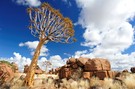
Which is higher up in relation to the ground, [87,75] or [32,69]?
[32,69]

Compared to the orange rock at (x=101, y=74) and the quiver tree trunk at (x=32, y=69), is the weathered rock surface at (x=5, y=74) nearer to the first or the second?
the quiver tree trunk at (x=32, y=69)

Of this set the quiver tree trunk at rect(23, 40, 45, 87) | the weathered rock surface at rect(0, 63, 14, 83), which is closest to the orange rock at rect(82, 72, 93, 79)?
the quiver tree trunk at rect(23, 40, 45, 87)

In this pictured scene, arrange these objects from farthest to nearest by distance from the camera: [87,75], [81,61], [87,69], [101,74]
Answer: [81,61] → [87,69] → [87,75] → [101,74]

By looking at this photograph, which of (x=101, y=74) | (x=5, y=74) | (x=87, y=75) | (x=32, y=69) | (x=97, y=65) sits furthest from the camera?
(x=97, y=65)

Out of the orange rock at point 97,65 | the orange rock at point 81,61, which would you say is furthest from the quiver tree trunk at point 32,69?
the orange rock at point 97,65

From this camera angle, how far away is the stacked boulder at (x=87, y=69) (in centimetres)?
1891

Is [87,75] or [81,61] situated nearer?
[87,75]

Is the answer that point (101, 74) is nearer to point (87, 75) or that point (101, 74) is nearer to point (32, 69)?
point (87, 75)

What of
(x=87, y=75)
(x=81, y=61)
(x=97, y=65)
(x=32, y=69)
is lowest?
(x=87, y=75)

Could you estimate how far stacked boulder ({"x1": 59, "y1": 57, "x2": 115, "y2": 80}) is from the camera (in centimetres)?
1891

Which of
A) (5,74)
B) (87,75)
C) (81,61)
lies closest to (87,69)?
(87,75)

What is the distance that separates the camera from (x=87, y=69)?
20.2m

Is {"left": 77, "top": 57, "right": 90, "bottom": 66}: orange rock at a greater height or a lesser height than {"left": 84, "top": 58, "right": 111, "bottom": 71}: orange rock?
greater

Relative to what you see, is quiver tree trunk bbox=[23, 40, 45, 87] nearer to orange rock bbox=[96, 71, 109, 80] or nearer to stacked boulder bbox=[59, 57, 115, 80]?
stacked boulder bbox=[59, 57, 115, 80]
